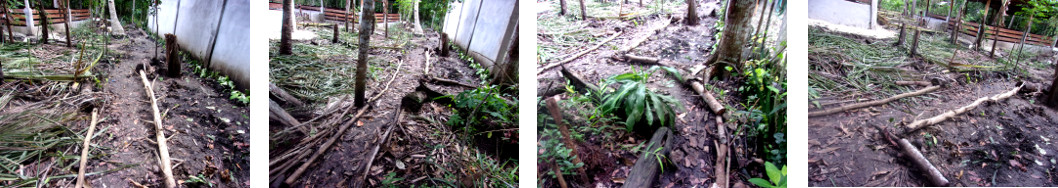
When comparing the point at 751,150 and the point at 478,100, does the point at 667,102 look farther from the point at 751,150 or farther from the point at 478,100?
the point at 478,100

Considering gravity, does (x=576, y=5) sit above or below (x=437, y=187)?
above

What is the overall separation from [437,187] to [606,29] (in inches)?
39.7

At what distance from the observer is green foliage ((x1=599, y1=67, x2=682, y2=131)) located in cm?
186

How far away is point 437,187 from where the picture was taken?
1812mm

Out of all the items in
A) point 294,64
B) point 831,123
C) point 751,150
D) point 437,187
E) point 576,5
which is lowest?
point 437,187

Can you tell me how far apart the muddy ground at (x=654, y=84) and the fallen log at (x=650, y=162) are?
1.0 inches

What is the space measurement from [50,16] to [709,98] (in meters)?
2.58

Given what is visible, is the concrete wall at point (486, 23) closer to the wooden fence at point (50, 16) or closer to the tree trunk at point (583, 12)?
the tree trunk at point (583, 12)

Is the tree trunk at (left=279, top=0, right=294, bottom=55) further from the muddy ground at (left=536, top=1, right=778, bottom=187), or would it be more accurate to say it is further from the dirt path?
the muddy ground at (left=536, top=1, right=778, bottom=187)

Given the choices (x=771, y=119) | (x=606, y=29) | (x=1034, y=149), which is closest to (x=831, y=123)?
(x=771, y=119)

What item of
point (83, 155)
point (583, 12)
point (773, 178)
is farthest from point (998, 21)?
point (83, 155)

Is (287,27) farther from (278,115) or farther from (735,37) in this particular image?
(735,37)

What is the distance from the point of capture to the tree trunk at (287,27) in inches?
70.9

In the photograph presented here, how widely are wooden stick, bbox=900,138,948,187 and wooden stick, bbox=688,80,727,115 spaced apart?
2.42 feet
